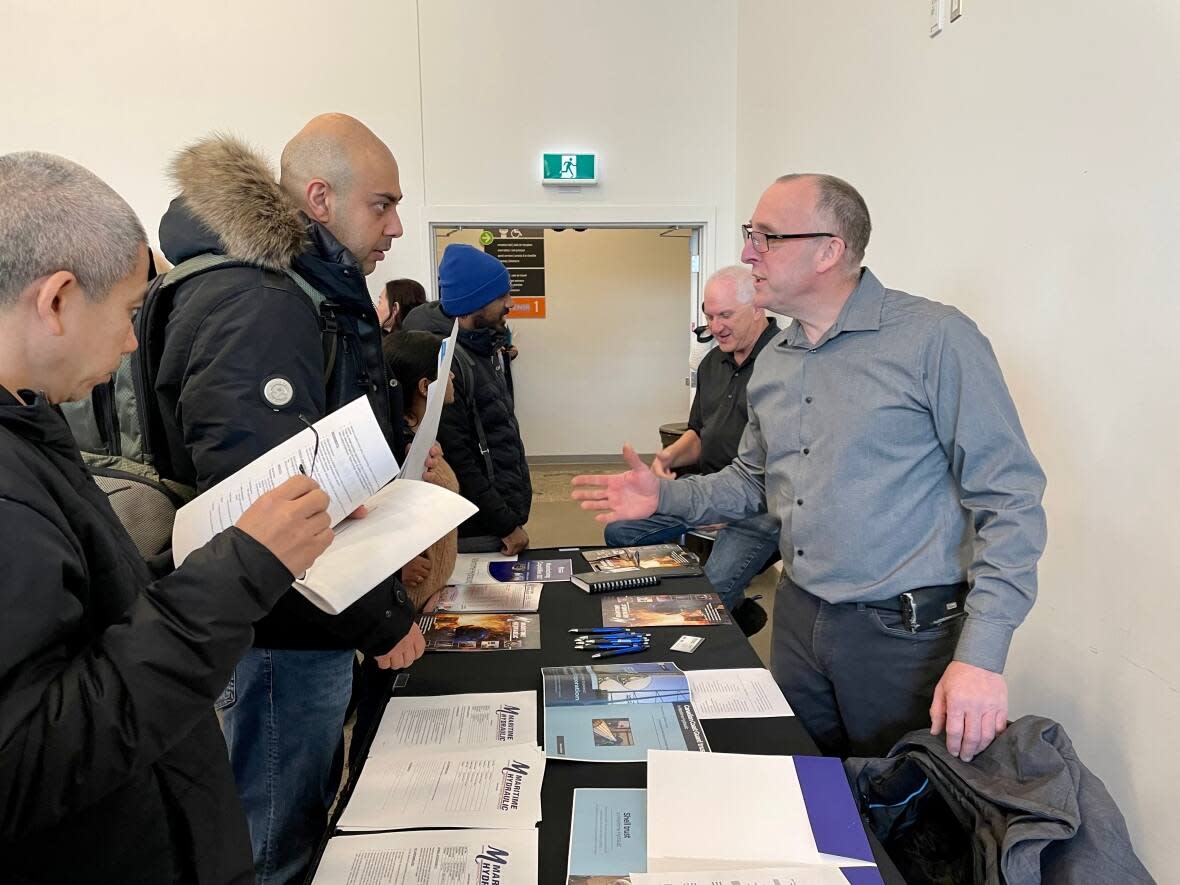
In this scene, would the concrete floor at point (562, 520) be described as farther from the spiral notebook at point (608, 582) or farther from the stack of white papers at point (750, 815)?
the stack of white papers at point (750, 815)

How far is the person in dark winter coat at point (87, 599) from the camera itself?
0.61 metres

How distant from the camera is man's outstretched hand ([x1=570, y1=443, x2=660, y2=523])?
1.62 m

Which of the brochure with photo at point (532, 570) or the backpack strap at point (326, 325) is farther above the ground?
the backpack strap at point (326, 325)

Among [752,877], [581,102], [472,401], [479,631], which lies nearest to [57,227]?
[752,877]

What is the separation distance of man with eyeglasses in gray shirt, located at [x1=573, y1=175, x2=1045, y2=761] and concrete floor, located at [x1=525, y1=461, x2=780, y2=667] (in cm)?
226

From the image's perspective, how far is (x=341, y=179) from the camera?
1442 mm

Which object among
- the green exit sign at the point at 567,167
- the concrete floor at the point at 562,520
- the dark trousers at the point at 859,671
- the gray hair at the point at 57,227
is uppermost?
the green exit sign at the point at 567,167

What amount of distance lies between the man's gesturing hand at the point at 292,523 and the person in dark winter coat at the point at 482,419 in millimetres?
1400

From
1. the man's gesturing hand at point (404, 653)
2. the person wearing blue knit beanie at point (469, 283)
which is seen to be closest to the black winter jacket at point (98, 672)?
the man's gesturing hand at point (404, 653)

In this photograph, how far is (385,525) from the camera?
3.62ft

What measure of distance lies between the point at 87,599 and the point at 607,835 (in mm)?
650

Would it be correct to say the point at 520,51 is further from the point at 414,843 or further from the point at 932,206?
the point at 414,843

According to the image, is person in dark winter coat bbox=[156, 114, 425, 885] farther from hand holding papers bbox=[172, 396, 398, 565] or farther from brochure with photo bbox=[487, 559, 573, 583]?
brochure with photo bbox=[487, 559, 573, 583]

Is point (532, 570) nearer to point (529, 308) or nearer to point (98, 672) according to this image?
point (98, 672)
